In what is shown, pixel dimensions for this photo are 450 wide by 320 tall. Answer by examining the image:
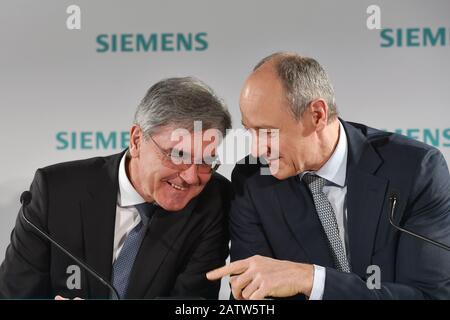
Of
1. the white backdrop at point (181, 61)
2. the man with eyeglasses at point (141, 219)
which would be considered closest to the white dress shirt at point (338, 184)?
the man with eyeglasses at point (141, 219)

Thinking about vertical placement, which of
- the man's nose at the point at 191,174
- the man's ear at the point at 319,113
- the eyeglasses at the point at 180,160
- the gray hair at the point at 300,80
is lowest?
the man's nose at the point at 191,174

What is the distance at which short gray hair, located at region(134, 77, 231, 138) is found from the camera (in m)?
1.72

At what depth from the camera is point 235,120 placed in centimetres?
252

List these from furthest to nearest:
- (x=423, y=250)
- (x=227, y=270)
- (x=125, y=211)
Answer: (x=125, y=211)
(x=423, y=250)
(x=227, y=270)

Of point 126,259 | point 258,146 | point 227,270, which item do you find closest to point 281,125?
point 258,146

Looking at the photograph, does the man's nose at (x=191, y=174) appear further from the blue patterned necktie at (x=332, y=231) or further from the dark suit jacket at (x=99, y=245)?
the blue patterned necktie at (x=332, y=231)

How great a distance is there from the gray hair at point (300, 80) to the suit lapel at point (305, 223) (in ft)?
0.72

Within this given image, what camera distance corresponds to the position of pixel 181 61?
258cm

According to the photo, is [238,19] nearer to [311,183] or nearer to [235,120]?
[235,120]

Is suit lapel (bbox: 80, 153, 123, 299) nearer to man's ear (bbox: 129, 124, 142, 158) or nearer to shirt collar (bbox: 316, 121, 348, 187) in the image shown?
man's ear (bbox: 129, 124, 142, 158)

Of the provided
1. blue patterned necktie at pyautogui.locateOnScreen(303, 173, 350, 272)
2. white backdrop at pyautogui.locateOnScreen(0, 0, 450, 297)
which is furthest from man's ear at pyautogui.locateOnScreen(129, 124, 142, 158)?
white backdrop at pyautogui.locateOnScreen(0, 0, 450, 297)

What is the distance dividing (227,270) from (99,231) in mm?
505

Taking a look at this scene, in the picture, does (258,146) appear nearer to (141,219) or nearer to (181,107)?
(181,107)

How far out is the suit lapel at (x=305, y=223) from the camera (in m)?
1.77
